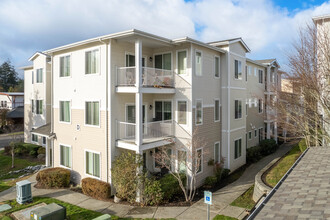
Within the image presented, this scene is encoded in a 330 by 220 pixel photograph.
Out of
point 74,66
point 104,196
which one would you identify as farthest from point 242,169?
point 74,66

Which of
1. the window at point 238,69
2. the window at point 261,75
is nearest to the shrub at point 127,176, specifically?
the window at point 238,69

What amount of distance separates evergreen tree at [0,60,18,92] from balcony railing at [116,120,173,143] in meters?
79.4

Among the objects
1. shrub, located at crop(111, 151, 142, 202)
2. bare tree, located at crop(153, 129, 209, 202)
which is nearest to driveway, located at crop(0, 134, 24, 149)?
shrub, located at crop(111, 151, 142, 202)

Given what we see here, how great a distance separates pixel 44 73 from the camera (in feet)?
83.5

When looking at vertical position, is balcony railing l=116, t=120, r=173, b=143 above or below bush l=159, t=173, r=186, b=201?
above

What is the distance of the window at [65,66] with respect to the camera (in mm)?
17266

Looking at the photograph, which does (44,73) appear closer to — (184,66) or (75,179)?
(75,179)

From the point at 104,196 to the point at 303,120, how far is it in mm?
14187

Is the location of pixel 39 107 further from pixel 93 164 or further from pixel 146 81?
pixel 146 81

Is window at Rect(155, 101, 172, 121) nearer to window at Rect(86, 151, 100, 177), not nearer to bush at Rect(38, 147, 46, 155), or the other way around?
window at Rect(86, 151, 100, 177)

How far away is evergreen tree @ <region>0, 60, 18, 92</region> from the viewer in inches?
3086

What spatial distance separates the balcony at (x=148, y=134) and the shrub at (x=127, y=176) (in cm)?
70

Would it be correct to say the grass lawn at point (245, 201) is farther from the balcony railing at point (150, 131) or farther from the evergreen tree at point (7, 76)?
the evergreen tree at point (7, 76)

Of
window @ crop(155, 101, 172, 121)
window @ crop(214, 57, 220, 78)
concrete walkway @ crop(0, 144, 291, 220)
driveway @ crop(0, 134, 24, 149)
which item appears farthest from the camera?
driveway @ crop(0, 134, 24, 149)
